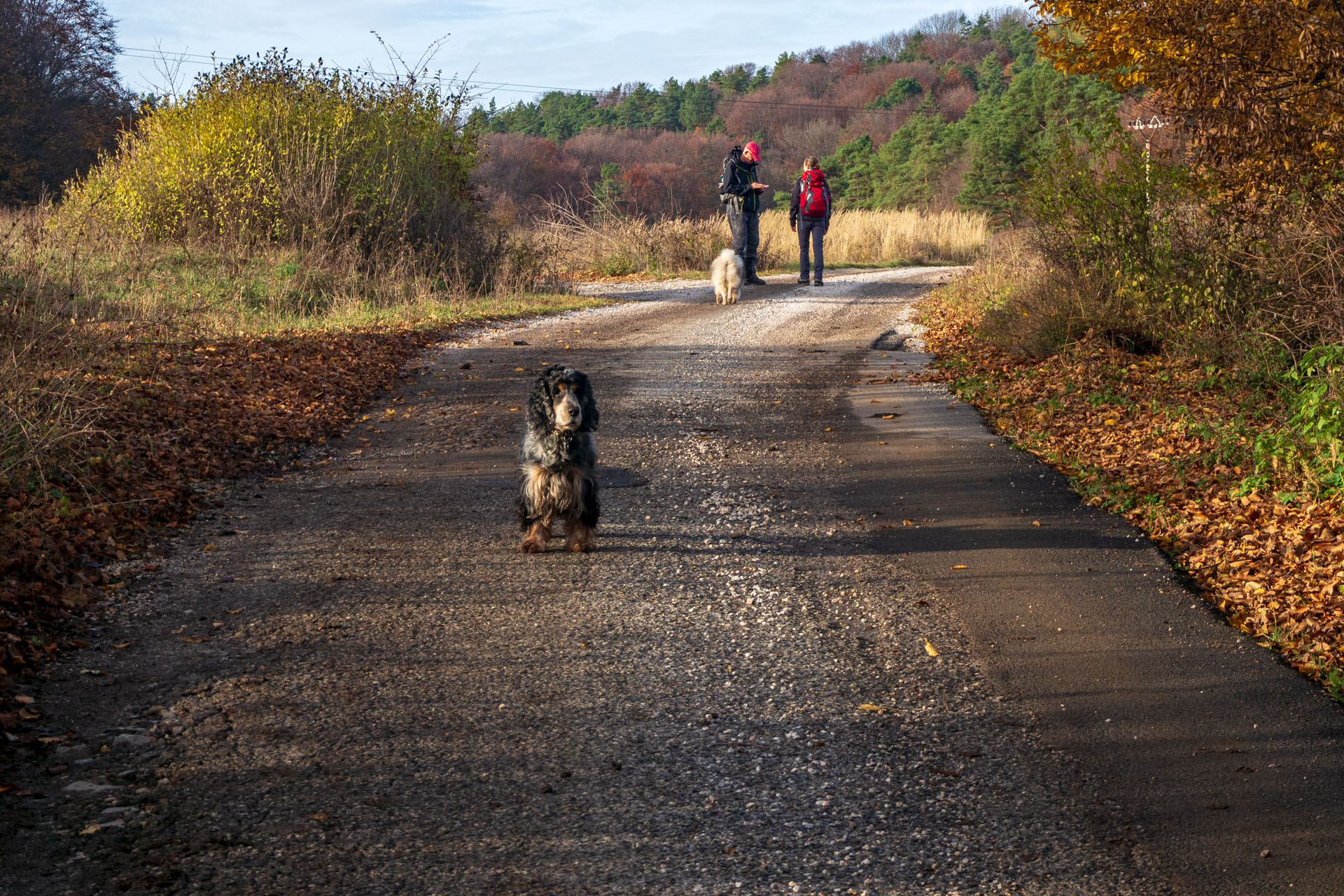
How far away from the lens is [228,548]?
21.5 feet

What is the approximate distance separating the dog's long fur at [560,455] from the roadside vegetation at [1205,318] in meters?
3.47

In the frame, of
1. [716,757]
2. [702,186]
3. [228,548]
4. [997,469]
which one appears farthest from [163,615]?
[702,186]

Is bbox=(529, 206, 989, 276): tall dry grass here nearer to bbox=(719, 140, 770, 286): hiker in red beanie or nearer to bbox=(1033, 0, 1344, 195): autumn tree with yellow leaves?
bbox=(719, 140, 770, 286): hiker in red beanie

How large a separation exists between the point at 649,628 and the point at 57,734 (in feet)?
8.31

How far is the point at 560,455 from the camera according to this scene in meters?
6.34

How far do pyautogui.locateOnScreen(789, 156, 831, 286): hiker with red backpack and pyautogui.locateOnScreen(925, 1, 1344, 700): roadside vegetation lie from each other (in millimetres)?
7358

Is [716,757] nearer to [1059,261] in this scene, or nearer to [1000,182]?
[1059,261]

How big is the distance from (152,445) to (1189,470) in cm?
755

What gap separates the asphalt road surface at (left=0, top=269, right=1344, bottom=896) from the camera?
11.1ft

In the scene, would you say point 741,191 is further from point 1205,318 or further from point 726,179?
point 1205,318

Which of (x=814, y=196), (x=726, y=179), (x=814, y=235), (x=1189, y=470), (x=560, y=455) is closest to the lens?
(x=560, y=455)

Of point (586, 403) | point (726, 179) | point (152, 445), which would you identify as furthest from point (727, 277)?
point (586, 403)

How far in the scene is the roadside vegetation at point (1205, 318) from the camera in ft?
21.2

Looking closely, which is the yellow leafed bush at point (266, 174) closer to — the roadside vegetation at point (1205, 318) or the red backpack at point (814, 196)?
the red backpack at point (814, 196)
